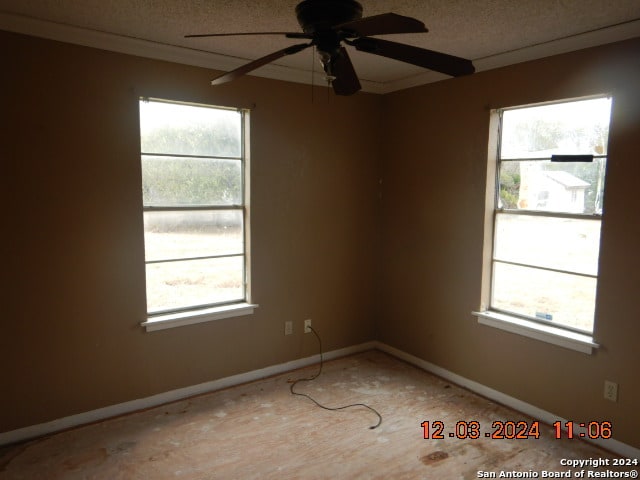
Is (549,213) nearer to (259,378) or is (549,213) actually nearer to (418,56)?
(418,56)

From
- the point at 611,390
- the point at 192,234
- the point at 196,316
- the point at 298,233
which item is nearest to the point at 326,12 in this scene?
the point at 192,234

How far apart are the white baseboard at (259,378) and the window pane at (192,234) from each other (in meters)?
1.02

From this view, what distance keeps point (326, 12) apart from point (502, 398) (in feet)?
9.46

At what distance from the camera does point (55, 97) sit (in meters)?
2.69

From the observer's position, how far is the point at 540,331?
2.98 meters

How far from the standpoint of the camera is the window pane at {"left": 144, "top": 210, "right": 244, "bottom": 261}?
315 centimetres

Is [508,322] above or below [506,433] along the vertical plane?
above

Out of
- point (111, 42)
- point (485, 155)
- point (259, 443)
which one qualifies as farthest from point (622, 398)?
point (111, 42)

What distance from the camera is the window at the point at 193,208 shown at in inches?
123

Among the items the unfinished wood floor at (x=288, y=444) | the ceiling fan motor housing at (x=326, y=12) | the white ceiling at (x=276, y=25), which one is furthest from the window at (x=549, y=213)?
the ceiling fan motor housing at (x=326, y=12)

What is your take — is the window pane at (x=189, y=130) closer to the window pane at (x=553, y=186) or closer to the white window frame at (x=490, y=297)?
the white window frame at (x=490, y=297)

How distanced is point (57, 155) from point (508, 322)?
3198mm

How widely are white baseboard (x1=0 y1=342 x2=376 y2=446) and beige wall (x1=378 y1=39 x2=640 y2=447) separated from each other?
885mm

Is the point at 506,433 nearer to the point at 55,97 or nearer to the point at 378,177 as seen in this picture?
the point at 378,177
